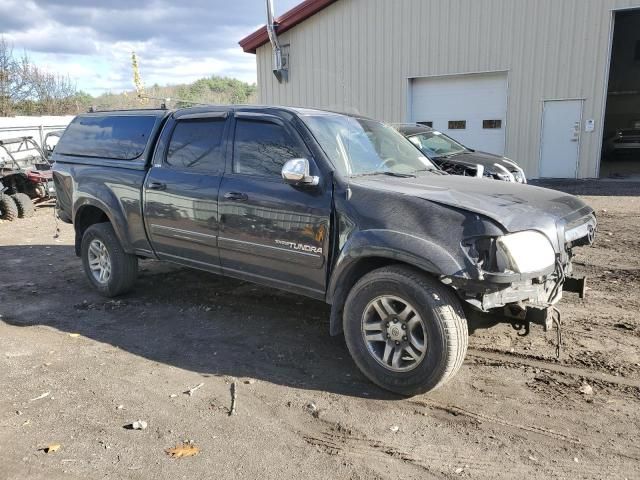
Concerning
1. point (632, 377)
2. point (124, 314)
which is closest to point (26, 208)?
point (124, 314)

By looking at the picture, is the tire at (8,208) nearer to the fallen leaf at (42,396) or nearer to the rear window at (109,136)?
the rear window at (109,136)

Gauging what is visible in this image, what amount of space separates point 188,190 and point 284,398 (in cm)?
213

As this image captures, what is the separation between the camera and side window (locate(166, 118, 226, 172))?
4.76m

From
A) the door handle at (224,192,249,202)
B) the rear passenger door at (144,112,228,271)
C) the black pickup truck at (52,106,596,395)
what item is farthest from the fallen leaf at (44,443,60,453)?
the door handle at (224,192,249,202)

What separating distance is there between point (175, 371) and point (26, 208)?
9359mm

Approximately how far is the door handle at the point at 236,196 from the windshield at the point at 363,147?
0.78m

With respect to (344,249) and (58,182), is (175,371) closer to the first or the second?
(344,249)

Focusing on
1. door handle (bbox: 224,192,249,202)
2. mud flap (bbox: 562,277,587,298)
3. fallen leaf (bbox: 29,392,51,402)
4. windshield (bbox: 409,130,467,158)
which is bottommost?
fallen leaf (bbox: 29,392,51,402)

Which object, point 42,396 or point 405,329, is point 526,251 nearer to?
point 405,329

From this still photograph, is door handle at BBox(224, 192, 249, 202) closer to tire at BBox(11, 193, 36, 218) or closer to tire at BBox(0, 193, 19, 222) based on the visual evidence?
tire at BBox(0, 193, 19, 222)

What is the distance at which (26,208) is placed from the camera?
1167cm

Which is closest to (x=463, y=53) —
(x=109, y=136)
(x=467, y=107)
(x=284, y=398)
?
(x=467, y=107)

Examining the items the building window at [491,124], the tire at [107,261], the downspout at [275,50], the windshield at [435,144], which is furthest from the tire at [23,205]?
the building window at [491,124]

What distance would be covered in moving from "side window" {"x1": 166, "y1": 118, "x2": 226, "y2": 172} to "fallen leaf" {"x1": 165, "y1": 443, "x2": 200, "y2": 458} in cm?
237
